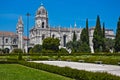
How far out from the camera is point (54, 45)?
7088 cm

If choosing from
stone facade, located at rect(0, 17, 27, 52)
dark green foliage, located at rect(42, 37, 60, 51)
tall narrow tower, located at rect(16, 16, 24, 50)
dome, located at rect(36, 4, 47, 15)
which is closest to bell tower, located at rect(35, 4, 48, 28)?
dome, located at rect(36, 4, 47, 15)

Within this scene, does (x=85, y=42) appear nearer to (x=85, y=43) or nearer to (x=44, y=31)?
(x=85, y=43)

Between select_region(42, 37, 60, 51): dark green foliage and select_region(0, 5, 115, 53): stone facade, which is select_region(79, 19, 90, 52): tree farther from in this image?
select_region(0, 5, 115, 53): stone facade

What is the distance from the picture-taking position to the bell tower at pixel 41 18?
92.4 m

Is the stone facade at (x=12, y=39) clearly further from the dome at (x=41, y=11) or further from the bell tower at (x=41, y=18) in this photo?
the dome at (x=41, y=11)

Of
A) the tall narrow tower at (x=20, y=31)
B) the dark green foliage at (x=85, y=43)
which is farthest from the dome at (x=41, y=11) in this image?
the dark green foliage at (x=85, y=43)

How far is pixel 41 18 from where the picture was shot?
3634 inches

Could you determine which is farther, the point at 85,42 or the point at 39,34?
the point at 39,34

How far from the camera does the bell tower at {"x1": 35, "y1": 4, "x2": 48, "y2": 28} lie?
303 feet

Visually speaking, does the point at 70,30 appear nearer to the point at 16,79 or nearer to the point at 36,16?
the point at 36,16

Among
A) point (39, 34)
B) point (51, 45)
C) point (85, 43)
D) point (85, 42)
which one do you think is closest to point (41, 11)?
point (39, 34)

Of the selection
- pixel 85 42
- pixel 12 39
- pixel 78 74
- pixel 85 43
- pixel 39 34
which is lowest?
pixel 78 74

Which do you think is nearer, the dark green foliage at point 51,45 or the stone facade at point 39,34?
the dark green foliage at point 51,45

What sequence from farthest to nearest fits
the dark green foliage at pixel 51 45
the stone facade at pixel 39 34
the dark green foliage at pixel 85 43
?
1. the stone facade at pixel 39 34
2. the dark green foliage at pixel 51 45
3. the dark green foliage at pixel 85 43
